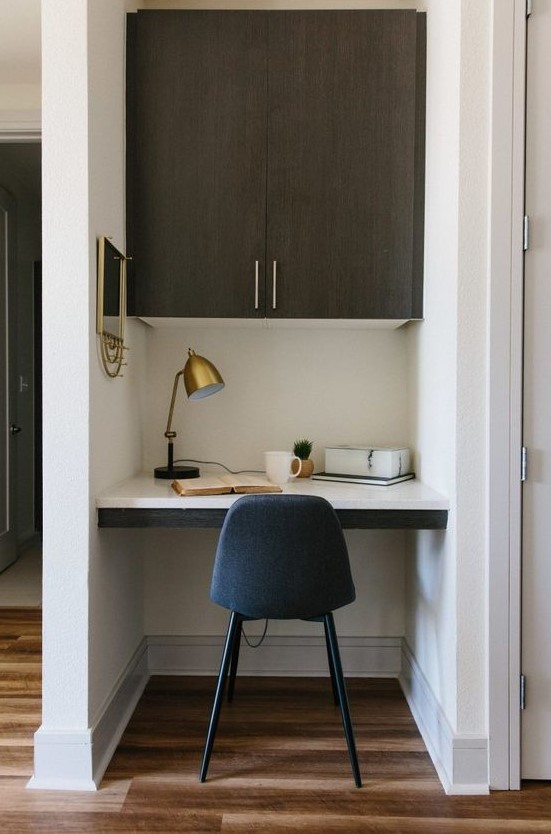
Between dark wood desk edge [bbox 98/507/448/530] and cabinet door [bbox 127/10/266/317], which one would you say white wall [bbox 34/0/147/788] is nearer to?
dark wood desk edge [bbox 98/507/448/530]

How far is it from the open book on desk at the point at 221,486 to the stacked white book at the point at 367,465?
304 mm

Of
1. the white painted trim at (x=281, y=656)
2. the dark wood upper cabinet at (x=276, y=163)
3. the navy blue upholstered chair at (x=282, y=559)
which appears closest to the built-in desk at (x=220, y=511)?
the navy blue upholstered chair at (x=282, y=559)

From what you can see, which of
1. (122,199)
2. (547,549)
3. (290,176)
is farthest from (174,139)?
(547,549)

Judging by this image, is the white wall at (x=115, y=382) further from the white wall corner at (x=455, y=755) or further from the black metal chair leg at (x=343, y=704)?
the black metal chair leg at (x=343, y=704)

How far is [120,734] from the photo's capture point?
6.91 feet

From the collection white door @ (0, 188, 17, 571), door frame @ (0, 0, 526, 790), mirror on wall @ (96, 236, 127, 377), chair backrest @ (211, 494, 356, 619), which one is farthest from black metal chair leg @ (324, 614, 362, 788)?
white door @ (0, 188, 17, 571)

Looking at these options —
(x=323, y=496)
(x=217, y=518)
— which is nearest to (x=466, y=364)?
(x=323, y=496)

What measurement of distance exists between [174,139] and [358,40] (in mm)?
715

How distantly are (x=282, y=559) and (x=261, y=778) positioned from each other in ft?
2.18

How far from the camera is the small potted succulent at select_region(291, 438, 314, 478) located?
2436mm

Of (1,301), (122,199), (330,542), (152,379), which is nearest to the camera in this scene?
(330,542)

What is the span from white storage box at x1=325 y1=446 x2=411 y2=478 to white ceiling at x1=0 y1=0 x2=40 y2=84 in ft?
6.38

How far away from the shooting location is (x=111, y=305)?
2.04 metres

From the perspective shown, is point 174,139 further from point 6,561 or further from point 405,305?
point 6,561
